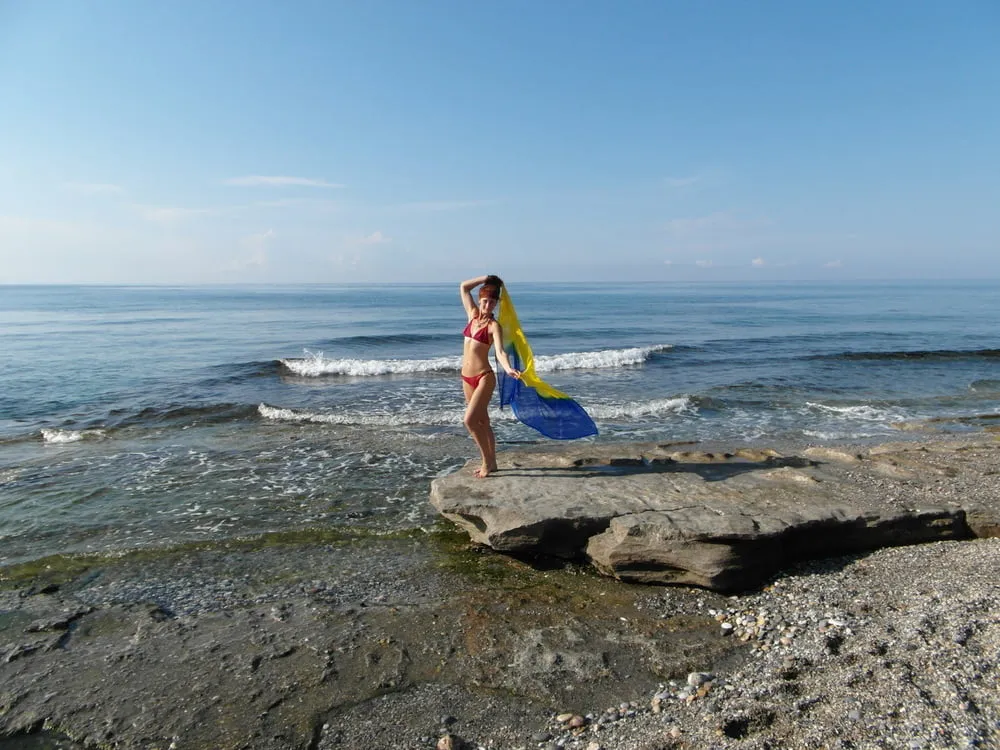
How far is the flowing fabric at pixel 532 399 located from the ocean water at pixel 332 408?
6.01 ft

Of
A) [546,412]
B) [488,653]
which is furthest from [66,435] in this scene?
[488,653]

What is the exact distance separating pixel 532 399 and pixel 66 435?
31.7 feet

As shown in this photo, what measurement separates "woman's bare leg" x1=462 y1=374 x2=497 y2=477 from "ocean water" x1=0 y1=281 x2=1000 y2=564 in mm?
1145

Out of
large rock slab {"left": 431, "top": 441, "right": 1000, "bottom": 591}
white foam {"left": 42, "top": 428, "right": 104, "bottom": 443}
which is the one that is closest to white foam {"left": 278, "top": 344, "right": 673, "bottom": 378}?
white foam {"left": 42, "top": 428, "right": 104, "bottom": 443}

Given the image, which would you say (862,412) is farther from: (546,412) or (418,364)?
(418,364)

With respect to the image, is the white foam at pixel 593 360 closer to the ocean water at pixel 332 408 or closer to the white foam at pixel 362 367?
the ocean water at pixel 332 408

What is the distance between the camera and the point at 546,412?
24.6ft

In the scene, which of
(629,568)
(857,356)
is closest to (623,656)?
(629,568)

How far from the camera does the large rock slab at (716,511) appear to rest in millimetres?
5461

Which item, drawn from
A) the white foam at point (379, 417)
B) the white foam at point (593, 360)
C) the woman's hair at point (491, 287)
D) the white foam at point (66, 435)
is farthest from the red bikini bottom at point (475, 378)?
the white foam at point (593, 360)

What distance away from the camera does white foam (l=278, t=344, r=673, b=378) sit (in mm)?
20094

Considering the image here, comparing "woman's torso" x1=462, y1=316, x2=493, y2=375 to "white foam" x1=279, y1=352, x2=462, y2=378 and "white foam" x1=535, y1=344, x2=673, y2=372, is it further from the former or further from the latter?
"white foam" x1=535, y1=344, x2=673, y2=372

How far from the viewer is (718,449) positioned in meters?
9.87

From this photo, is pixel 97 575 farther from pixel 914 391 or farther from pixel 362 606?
pixel 914 391
